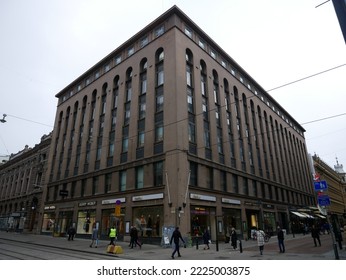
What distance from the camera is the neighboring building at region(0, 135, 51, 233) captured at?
144 ft

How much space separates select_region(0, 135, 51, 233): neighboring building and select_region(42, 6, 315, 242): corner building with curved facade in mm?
4338

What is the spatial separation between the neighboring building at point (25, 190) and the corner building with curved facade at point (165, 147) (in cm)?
434

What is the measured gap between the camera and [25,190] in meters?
50.1

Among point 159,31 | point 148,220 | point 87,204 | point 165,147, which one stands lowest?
point 148,220

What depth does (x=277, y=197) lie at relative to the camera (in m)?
42.2

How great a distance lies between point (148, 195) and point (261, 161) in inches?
881

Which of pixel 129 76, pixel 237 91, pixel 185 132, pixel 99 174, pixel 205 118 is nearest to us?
pixel 185 132

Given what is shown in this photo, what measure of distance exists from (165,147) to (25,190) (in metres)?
38.8

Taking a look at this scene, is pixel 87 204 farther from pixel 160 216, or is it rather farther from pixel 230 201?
pixel 230 201

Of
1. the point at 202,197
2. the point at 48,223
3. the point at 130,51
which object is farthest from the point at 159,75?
the point at 48,223

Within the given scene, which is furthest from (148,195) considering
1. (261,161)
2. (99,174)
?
(261,161)

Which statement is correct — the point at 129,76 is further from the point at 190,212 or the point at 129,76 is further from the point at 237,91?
the point at 190,212

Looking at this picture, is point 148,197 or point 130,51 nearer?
point 148,197

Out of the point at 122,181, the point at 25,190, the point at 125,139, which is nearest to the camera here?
the point at 122,181
